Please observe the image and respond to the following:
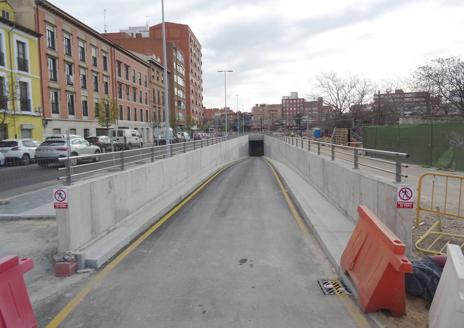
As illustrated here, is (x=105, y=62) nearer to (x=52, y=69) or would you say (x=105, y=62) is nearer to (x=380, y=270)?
(x=52, y=69)

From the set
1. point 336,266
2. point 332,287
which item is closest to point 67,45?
point 336,266

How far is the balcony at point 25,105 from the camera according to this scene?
111ft

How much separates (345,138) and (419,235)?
113 ft

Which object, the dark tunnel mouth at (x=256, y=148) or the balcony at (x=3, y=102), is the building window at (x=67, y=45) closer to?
the balcony at (x=3, y=102)

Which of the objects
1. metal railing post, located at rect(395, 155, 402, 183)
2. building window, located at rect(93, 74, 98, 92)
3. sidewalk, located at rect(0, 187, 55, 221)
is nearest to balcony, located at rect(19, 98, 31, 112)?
building window, located at rect(93, 74, 98, 92)

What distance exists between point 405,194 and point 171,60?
8665 centimetres

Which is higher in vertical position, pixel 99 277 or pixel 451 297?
pixel 451 297


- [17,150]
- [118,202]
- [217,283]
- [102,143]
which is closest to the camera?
[217,283]

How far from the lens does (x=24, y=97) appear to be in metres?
34.7

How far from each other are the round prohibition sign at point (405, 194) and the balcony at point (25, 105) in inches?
1388

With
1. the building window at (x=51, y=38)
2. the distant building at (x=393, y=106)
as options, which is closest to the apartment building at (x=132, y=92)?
the building window at (x=51, y=38)

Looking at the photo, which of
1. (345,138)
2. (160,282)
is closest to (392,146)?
(345,138)

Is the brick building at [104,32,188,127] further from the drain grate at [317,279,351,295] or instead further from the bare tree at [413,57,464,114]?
the drain grate at [317,279,351,295]

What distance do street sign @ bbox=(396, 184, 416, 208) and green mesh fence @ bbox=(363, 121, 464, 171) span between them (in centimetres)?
1421
